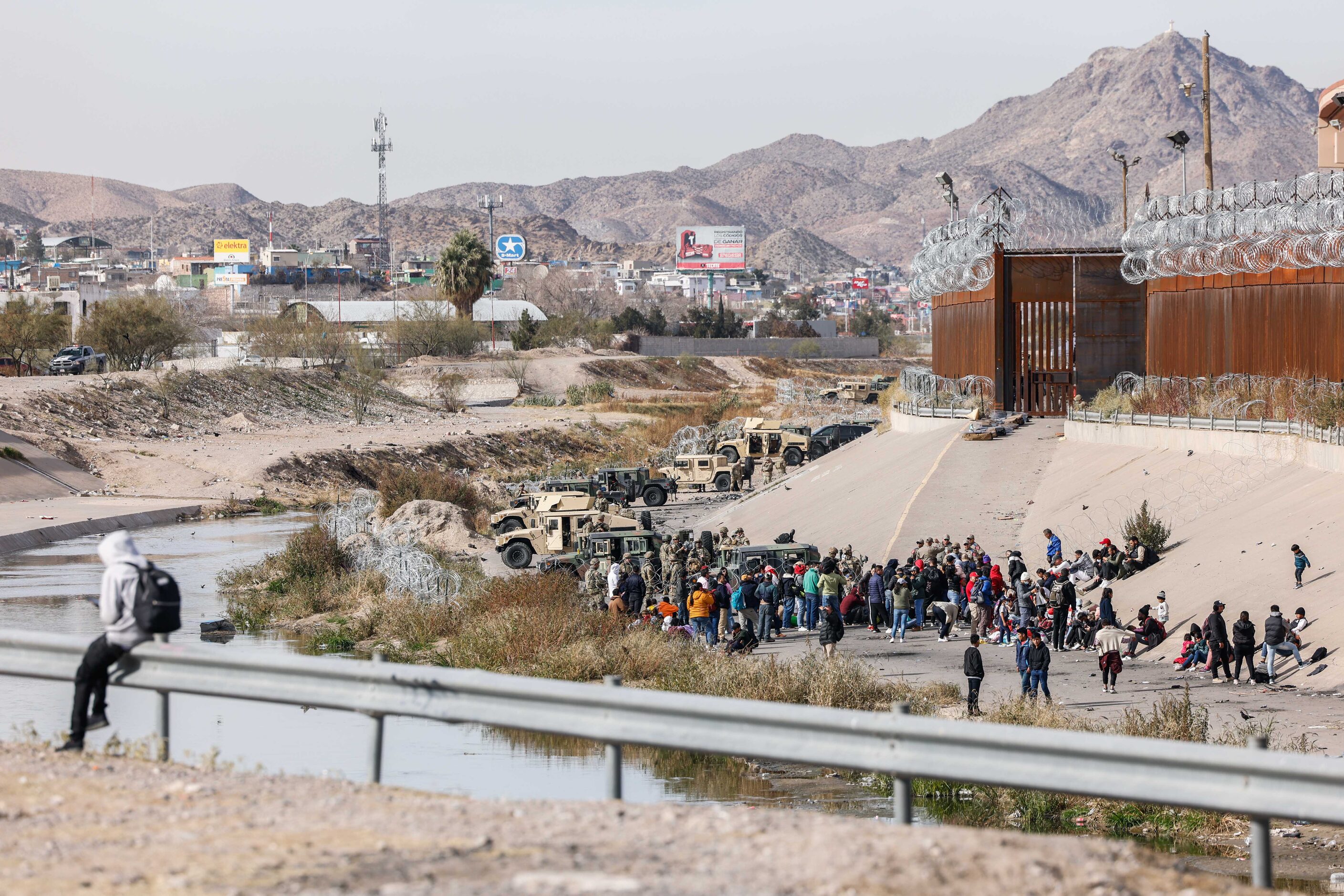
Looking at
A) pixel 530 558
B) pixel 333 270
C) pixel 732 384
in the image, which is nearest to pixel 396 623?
pixel 530 558

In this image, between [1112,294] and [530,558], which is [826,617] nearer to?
[530,558]

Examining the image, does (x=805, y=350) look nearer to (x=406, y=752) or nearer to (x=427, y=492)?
(x=427, y=492)

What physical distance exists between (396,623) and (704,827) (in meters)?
20.6

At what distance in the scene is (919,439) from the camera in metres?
43.4

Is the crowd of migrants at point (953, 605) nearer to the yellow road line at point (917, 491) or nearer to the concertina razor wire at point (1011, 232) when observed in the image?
the yellow road line at point (917, 491)

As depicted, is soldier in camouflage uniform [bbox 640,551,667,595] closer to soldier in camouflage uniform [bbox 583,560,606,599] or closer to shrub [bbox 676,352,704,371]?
soldier in camouflage uniform [bbox 583,560,606,599]

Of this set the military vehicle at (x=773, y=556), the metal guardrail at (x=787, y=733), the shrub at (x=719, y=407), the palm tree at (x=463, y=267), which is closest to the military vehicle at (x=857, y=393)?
the shrub at (x=719, y=407)

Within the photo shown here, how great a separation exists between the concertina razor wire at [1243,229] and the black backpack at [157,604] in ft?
82.1

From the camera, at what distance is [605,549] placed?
30922 millimetres

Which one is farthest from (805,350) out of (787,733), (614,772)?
(787,733)

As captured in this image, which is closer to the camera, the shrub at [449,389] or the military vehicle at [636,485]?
the military vehicle at [636,485]

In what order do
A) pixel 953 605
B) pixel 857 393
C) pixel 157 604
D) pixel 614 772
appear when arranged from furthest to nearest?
pixel 857 393, pixel 953 605, pixel 157 604, pixel 614 772

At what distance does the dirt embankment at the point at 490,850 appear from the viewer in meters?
5.76

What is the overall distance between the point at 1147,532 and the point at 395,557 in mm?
14511
